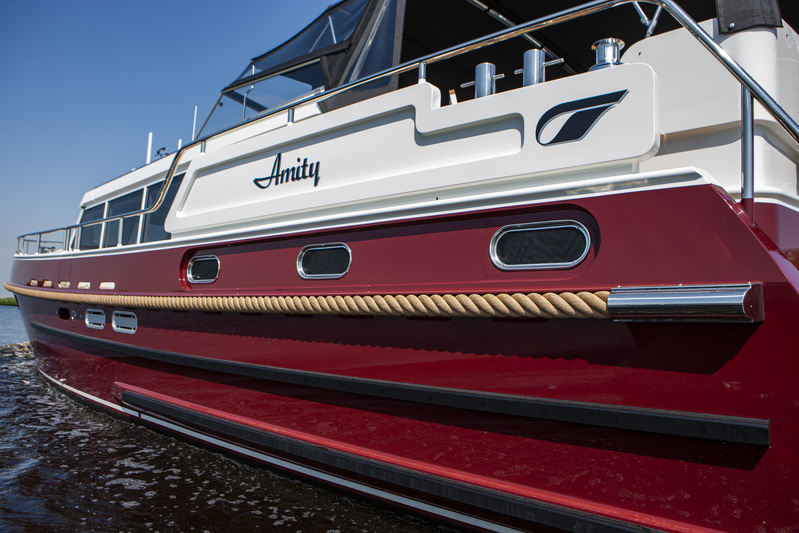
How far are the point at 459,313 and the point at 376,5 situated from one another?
2217 millimetres

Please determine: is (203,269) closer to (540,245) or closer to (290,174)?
(290,174)

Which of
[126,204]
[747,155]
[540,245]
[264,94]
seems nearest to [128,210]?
[126,204]

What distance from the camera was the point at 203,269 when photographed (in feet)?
10.9

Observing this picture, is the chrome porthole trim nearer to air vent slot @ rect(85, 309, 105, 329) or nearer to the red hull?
the red hull

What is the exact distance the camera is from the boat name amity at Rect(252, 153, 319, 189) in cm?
286

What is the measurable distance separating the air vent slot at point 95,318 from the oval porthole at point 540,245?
11.6 ft

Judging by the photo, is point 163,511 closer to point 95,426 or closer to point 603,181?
point 95,426

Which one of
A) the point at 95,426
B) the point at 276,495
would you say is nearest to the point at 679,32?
the point at 276,495

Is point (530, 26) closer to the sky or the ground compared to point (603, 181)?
closer to the sky

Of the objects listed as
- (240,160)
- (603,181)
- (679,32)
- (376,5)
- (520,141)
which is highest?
(376,5)

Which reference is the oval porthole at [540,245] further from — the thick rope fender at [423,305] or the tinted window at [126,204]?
the tinted window at [126,204]

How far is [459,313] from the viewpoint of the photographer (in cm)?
201

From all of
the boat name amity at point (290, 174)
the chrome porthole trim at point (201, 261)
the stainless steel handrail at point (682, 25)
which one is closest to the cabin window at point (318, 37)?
the stainless steel handrail at point (682, 25)

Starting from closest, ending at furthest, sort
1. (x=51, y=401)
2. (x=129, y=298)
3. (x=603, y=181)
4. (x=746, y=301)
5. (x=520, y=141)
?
(x=746, y=301)
(x=603, y=181)
(x=520, y=141)
(x=129, y=298)
(x=51, y=401)
